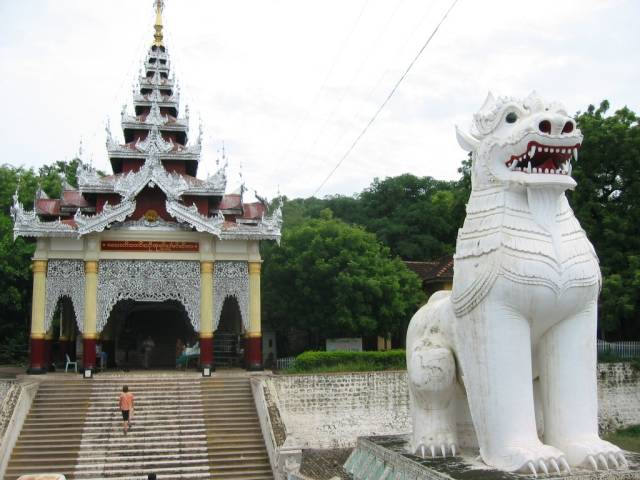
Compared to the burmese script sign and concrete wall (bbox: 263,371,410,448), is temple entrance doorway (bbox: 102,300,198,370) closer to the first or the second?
the burmese script sign

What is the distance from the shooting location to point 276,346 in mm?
24641

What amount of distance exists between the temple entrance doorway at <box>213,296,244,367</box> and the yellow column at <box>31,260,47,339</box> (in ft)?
20.1

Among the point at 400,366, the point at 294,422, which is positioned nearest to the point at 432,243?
the point at 400,366

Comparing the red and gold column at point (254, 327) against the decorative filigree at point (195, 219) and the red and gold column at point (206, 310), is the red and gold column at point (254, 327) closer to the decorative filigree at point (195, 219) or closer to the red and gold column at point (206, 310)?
the red and gold column at point (206, 310)

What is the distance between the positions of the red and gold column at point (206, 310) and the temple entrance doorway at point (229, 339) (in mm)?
4065

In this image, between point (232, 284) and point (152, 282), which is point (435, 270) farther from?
point (152, 282)

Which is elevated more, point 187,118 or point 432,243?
point 187,118

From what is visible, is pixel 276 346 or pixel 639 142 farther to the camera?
pixel 276 346

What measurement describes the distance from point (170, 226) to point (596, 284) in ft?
40.8

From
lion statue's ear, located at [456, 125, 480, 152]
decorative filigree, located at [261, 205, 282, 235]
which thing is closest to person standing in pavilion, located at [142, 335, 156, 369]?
decorative filigree, located at [261, 205, 282, 235]

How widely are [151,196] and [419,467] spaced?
12.6 m

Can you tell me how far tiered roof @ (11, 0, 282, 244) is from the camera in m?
16.2

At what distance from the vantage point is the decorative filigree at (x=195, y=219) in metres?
16.3

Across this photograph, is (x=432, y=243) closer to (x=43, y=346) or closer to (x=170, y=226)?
(x=170, y=226)
